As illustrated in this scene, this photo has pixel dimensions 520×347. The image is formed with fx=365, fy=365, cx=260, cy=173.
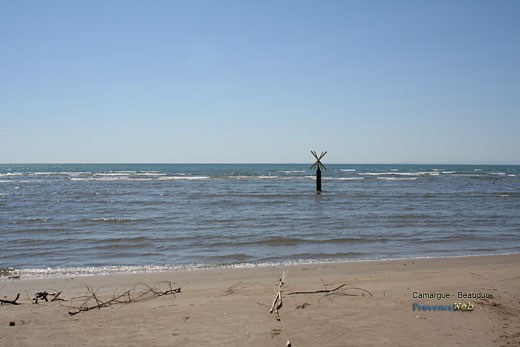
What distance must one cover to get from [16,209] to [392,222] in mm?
16816

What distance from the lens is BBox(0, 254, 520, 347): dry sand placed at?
385cm

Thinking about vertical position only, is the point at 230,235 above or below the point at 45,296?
below

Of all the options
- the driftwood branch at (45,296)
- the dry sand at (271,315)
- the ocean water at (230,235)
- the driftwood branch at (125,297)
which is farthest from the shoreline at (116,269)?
the driftwood branch at (45,296)

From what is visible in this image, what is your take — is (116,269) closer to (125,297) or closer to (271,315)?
(125,297)

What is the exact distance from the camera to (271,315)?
4.42 m

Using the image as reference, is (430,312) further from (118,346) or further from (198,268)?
(198,268)

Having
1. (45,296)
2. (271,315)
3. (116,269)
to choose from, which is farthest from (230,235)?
(271,315)

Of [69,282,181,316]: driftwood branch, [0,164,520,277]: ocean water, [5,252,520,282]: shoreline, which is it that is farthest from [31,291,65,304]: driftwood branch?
[0,164,520,277]: ocean water

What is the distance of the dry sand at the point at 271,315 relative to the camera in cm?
385

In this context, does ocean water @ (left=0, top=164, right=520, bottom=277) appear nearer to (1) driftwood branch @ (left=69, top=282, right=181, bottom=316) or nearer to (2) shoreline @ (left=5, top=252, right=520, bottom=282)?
(2) shoreline @ (left=5, top=252, right=520, bottom=282)

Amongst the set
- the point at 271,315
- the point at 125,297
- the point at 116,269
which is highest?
the point at 271,315

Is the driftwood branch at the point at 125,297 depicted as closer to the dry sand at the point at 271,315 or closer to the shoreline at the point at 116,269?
the dry sand at the point at 271,315

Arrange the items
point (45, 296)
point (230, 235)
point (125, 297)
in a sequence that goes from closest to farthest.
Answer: point (45, 296), point (125, 297), point (230, 235)

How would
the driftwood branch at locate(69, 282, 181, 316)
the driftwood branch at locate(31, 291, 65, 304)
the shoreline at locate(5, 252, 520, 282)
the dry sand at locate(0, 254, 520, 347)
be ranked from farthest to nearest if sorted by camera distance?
the shoreline at locate(5, 252, 520, 282) → the driftwood branch at locate(31, 291, 65, 304) → the driftwood branch at locate(69, 282, 181, 316) → the dry sand at locate(0, 254, 520, 347)
